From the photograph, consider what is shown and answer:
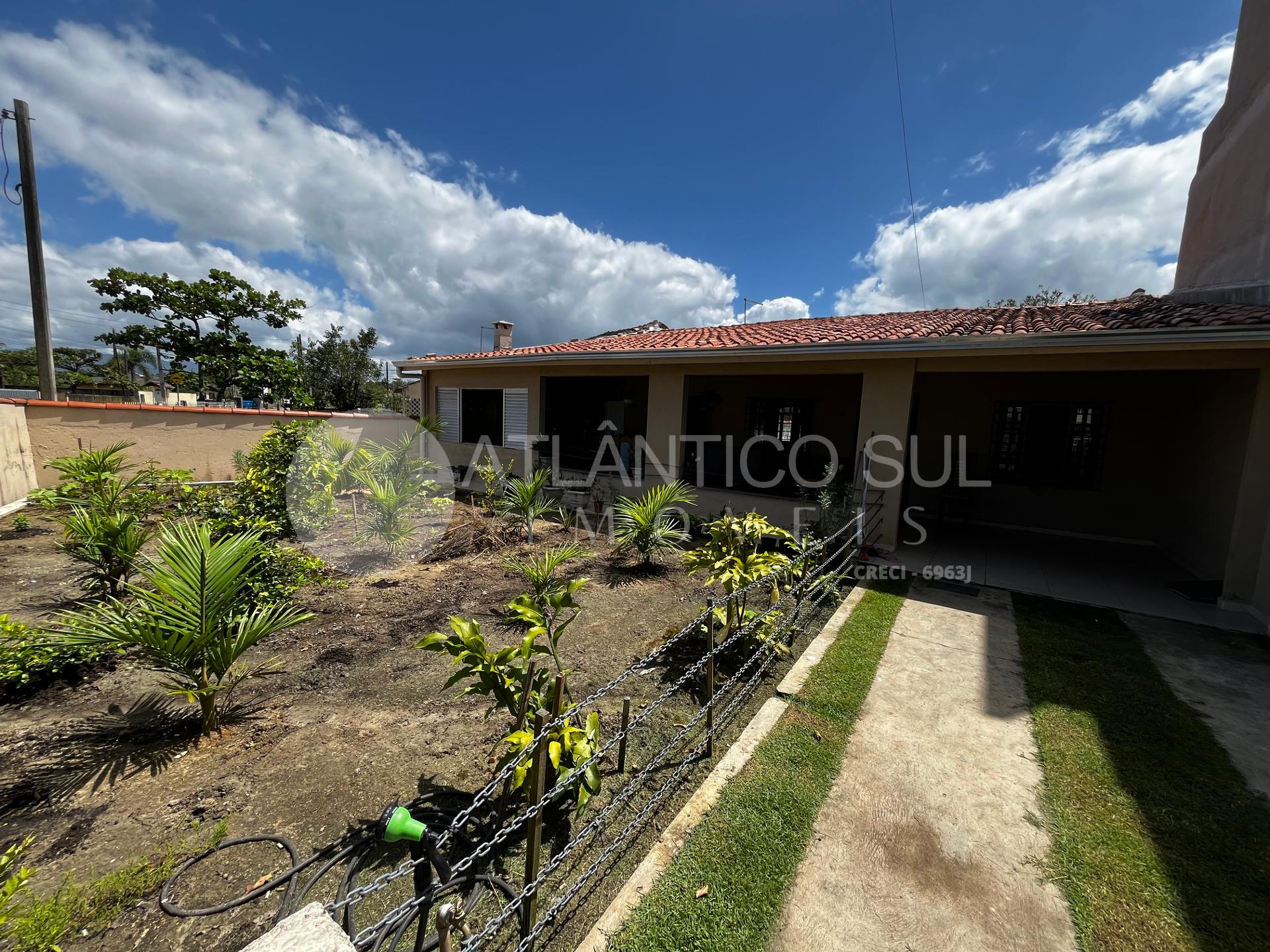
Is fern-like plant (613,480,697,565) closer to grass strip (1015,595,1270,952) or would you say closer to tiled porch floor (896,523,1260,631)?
tiled porch floor (896,523,1260,631)

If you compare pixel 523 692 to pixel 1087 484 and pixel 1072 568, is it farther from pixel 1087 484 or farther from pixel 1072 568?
pixel 1087 484

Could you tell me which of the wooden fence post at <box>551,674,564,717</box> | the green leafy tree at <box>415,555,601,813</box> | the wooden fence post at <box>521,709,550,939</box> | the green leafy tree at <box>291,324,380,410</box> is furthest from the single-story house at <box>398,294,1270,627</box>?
the green leafy tree at <box>291,324,380,410</box>

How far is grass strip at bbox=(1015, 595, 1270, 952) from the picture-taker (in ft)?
6.36

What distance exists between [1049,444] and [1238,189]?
4172 mm

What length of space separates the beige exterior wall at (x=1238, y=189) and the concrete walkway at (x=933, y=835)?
684 centimetres

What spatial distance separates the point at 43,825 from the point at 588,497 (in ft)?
25.7

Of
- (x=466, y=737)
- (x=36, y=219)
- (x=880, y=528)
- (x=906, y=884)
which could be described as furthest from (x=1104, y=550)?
(x=36, y=219)

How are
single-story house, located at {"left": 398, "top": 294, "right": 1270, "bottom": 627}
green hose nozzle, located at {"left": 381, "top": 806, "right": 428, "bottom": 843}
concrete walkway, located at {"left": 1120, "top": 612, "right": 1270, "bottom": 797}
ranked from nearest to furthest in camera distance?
green hose nozzle, located at {"left": 381, "top": 806, "right": 428, "bottom": 843} < concrete walkway, located at {"left": 1120, "top": 612, "right": 1270, "bottom": 797} < single-story house, located at {"left": 398, "top": 294, "right": 1270, "bottom": 627}

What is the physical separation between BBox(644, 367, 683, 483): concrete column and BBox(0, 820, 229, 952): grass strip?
7.44 metres

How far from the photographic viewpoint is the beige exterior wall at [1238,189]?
6.14 meters

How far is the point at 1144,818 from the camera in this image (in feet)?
8.06

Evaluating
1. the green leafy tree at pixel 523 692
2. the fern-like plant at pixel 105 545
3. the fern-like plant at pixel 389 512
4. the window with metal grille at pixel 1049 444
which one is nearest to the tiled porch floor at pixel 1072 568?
the window with metal grille at pixel 1049 444

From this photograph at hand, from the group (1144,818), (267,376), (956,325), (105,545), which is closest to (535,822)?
(1144,818)

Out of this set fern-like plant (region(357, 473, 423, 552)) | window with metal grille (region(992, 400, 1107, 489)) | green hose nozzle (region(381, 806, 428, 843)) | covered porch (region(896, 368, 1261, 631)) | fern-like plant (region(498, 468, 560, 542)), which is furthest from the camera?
window with metal grille (region(992, 400, 1107, 489))
